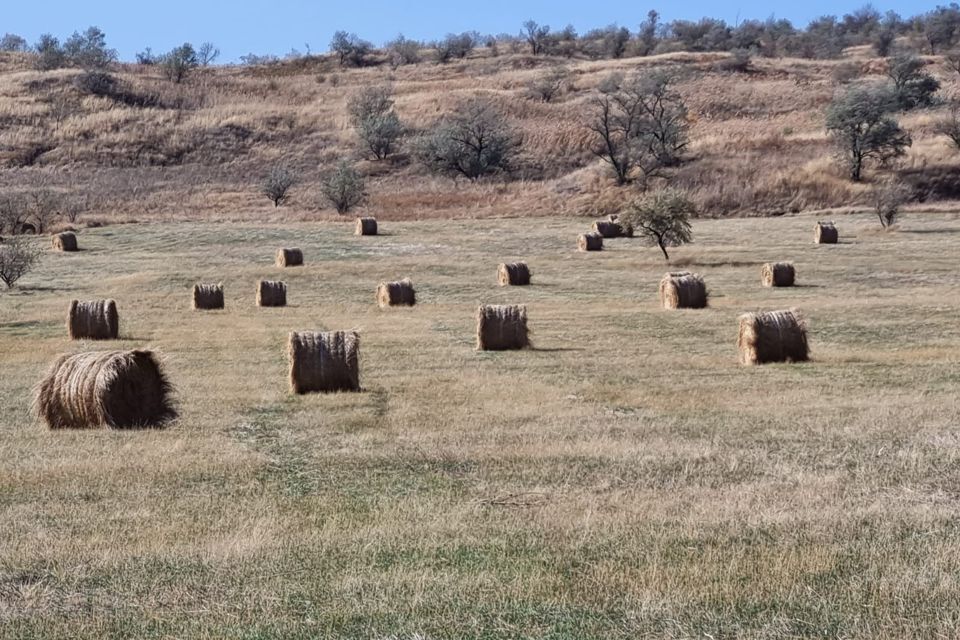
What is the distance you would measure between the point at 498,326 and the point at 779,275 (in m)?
15.7

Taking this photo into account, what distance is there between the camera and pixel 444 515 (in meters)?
9.59

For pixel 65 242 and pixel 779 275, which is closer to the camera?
pixel 779 275

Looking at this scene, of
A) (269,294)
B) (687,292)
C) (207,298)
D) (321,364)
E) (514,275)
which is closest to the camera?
(321,364)

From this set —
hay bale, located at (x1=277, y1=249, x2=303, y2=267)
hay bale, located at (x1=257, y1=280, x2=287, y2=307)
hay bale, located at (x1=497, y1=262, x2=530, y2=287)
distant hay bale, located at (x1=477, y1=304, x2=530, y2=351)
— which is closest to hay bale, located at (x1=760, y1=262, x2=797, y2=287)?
hay bale, located at (x1=497, y1=262, x2=530, y2=287)

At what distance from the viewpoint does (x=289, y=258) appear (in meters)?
44.1

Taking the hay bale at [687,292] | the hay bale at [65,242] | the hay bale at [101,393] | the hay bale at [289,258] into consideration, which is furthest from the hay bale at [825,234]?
the hay bale at [101,393]

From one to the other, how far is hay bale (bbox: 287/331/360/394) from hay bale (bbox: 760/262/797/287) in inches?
834

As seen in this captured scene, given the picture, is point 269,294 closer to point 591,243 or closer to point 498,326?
point 498,326

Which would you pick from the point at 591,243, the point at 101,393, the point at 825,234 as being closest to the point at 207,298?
the point at 101,393

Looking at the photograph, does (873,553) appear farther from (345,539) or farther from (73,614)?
(73,614)

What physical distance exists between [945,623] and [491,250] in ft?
143

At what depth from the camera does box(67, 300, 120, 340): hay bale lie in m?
25.7

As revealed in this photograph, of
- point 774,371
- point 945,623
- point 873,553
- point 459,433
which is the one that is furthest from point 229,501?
point 774,371

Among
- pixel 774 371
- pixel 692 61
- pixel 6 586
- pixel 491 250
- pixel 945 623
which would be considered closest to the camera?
pixel 945 623
